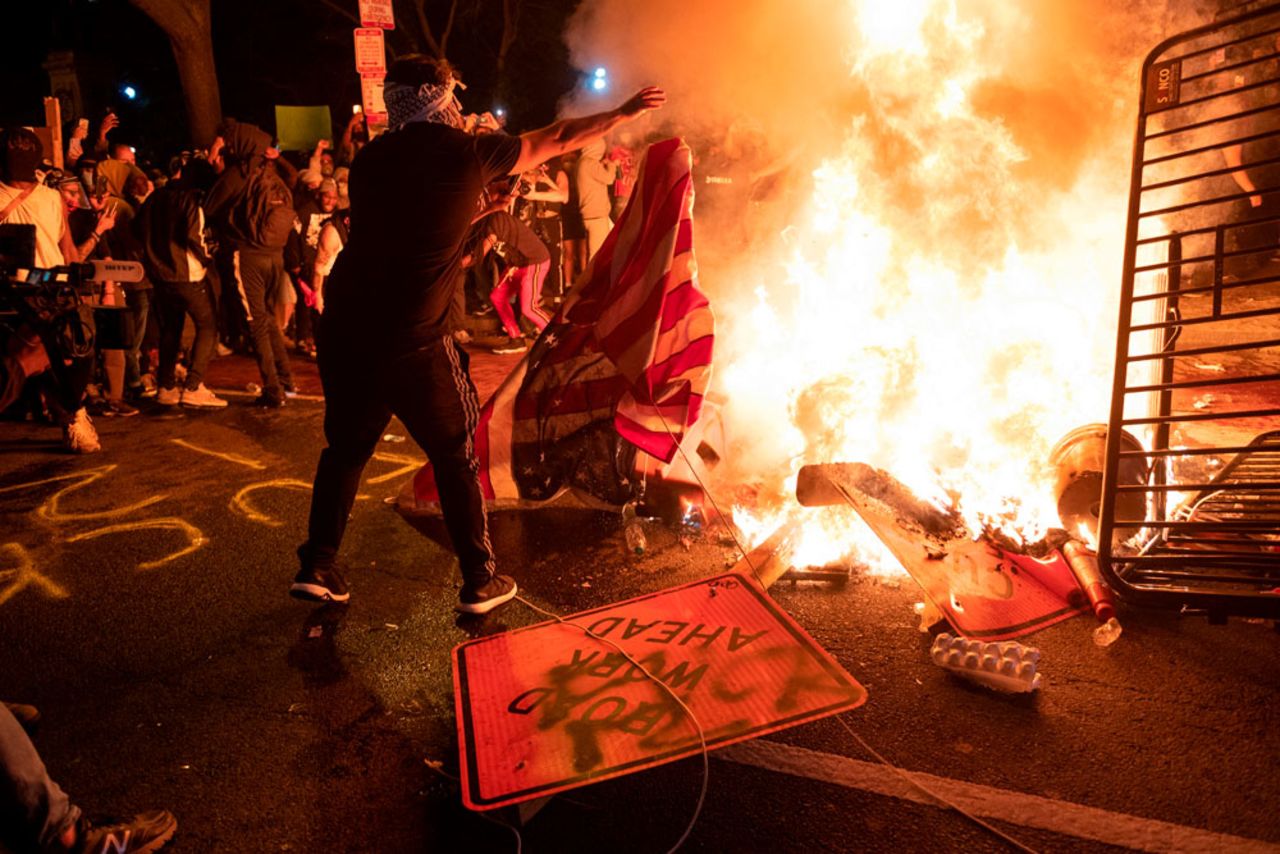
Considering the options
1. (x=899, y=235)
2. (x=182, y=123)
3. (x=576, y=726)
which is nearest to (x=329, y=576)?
(x=576, y=726)

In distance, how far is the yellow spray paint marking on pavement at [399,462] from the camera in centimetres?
608

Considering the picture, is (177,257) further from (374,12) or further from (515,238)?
(374,12)

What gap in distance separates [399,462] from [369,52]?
6.73 meters

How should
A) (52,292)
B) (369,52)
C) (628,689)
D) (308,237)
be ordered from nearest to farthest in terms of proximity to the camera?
(628,689), (52,292), (308,237), (369,52)

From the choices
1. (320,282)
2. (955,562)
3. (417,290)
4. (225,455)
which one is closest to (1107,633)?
(955,562)

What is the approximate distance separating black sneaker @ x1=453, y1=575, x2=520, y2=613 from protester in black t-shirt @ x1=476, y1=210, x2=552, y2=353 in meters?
2.02

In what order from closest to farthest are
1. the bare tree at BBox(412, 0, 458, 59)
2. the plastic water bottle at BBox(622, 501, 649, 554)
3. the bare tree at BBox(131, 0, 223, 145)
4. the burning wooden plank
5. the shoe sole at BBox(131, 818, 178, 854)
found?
the shoe sole at BBox(131, 818, 178, 854) < the burning wooden plank < the plastic water bottle at BBox(622, 501, 649, 554) < the bare tree at BBox(131, 0, 223, 145) < the bare tree at BBox(412, 0, 458, 59)

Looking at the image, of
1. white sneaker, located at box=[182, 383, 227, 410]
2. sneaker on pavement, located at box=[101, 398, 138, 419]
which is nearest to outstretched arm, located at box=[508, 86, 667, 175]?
white sneaker, located at box=[182, 383, 227, 410]

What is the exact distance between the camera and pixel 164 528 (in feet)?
16.9

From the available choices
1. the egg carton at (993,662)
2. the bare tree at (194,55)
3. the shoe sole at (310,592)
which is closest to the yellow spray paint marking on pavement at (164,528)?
the shoe sole at (310,592)

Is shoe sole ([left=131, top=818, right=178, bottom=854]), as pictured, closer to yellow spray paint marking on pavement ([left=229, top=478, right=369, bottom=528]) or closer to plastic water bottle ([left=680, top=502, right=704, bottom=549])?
yellow spray paint marking on pavement ([left=229, top=478, right=369, bottom=528])

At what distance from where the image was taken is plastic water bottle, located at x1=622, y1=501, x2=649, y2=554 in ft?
15.8

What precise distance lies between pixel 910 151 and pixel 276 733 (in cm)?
573

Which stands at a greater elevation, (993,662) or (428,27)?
(428,27)
